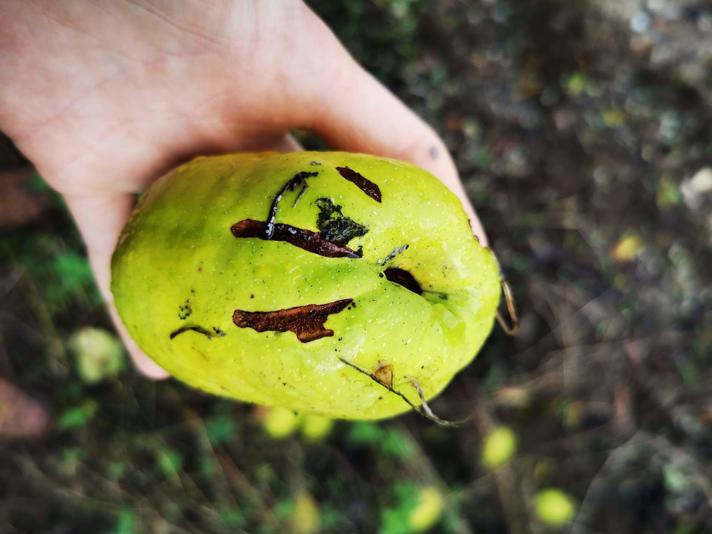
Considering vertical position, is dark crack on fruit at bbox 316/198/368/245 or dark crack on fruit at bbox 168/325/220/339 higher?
dark crack on fruit at bbox 316/198/368/245

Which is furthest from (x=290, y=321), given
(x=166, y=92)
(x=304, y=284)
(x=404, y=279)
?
Answer: (x=166, y=92)

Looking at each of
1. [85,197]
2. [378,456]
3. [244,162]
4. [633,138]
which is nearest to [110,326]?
[85,197]

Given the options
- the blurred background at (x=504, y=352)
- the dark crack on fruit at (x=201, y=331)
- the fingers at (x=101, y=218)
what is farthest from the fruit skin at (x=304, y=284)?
the blurred background at (x=504, y=352)

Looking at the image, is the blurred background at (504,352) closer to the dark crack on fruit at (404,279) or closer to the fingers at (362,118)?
the fingers at (362,118)

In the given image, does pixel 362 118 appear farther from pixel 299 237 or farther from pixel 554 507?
pixel 554 507

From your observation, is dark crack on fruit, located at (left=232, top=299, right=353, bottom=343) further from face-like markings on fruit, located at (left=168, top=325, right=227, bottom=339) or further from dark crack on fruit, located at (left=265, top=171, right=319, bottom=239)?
dark crack on fruit, located at (left=265, top=171, right=319, bottom=239)

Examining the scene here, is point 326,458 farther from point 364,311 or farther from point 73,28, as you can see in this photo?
point 73,28

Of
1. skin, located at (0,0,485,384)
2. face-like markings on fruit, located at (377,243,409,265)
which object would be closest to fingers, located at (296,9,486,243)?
skin, located at (0,0,485,384)
